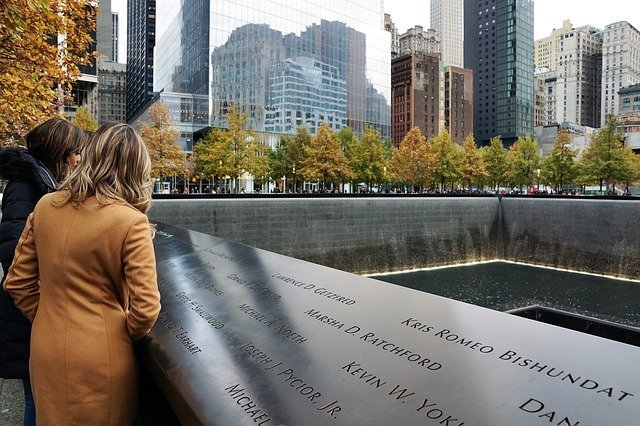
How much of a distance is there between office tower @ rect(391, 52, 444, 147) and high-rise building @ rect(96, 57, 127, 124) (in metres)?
101

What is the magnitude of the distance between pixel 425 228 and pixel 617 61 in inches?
7739

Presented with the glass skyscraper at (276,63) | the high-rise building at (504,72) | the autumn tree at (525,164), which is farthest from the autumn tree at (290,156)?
the high-rise building at (504,72)

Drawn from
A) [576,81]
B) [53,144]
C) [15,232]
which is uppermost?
[576,81]

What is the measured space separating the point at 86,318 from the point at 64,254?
30cm

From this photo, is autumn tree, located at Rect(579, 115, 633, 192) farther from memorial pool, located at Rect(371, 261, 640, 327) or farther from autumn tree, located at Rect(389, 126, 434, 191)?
memorial pool, located at Rect(371, 261, 640, 327)

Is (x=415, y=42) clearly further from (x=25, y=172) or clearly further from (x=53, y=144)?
(x=25, y=172)

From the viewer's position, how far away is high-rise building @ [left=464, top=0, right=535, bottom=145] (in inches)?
6191

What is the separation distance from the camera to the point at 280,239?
65.2ft

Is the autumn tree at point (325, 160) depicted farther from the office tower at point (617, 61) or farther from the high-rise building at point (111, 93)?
the office tower at point (617, 61)

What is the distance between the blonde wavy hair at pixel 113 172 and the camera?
228 cm

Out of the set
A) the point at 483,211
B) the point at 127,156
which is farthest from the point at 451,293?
the point at 127,156

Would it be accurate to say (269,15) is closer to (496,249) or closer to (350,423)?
(496,249)

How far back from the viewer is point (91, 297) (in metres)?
2.22

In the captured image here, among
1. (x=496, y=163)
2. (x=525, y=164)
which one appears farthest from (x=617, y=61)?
(x=525, y=164)
